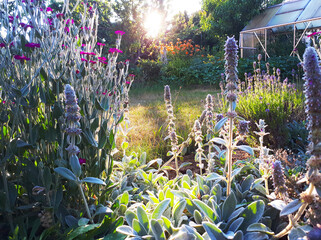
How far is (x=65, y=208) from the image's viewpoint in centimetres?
173

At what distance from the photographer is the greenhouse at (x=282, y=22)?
13.4 m

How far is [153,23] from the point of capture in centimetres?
1323

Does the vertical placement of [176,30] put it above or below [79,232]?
above

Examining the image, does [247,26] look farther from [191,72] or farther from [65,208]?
[65,208]

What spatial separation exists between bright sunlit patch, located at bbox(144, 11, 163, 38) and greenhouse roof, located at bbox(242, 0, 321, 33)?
4724 mm

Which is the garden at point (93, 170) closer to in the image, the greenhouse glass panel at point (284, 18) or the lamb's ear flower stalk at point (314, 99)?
the lamb's ear flower stalk at point (314, 99)

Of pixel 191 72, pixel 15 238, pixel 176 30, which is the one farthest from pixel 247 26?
pixel 15 238

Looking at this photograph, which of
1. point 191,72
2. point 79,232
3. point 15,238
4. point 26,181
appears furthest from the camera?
point 191,72

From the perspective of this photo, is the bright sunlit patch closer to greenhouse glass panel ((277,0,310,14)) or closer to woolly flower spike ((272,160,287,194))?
greenhouse glass panel ((277,0,310,14))

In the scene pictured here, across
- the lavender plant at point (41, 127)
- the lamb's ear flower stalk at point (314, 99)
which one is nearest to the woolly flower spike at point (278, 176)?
the lamb's ear flower stalk at point (314, 99)

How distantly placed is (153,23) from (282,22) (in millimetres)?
6647

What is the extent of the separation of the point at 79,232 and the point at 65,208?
35 centimetres

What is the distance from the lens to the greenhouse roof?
13.3 m

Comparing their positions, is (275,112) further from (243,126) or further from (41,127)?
(41,127)
